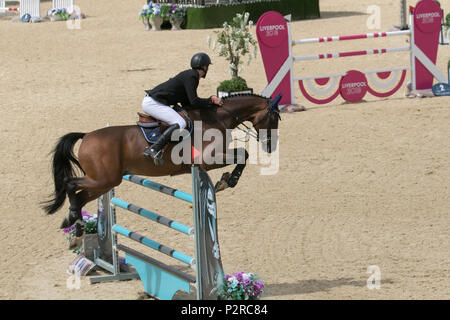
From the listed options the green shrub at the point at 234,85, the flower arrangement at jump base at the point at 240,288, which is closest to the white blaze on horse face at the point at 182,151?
the flower arrangement at jump base at the point at 240,288

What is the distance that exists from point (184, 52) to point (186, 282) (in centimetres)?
1262

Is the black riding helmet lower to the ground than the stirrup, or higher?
higher

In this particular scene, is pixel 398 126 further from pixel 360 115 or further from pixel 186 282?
pixel 186 282

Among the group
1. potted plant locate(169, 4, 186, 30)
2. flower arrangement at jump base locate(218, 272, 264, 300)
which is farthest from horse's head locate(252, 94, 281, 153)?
potted plant locate(169, 4, 186, 30)

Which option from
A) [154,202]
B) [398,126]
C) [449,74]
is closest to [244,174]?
[154,202]

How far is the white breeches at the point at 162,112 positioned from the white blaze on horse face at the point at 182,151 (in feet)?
0.27

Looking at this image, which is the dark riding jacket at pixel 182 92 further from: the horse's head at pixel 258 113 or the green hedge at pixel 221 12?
the green hedge at pixel 221 12

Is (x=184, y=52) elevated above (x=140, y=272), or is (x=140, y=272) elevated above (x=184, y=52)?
(x=184, y=52)

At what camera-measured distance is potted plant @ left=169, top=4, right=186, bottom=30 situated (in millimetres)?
22016

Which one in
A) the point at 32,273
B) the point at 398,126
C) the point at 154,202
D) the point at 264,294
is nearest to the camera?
the point at 264,294

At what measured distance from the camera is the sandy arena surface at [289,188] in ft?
24.5

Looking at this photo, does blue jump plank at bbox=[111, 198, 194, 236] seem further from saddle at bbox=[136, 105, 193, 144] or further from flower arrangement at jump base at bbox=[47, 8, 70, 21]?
flower arrangement at jump base at bbox=[47, 8, 70, 21]

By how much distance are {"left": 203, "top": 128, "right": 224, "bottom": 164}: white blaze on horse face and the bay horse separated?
0.02m

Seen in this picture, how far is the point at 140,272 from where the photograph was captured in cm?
721
